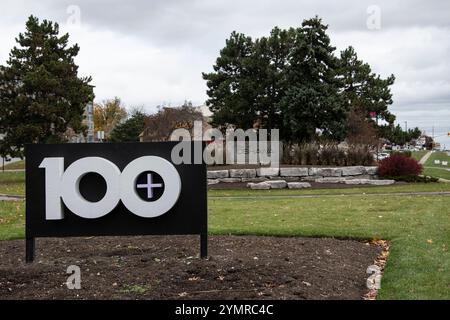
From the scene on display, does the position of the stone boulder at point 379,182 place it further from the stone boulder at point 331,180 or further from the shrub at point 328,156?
the shrub at point 328,156

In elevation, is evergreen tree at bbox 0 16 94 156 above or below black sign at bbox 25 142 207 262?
above

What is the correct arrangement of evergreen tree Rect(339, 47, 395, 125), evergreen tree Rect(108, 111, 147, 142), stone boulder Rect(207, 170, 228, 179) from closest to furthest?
stone boulder Rect(207, 170, 228, 179) < evergreen tree Rect(339, 47, 395, 125) < evergreen tree Rect(108, 111, 147, 142)

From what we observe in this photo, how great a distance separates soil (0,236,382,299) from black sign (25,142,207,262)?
1.37 feet

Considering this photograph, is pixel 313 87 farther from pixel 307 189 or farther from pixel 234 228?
pixel 234 228

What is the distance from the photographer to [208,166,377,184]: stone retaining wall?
21328 millimetres

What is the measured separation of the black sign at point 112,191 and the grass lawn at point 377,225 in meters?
2.38

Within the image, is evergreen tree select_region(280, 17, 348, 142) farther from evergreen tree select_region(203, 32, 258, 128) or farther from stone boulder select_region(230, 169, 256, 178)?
stone boulder select_region(230, 169, 256, 178)

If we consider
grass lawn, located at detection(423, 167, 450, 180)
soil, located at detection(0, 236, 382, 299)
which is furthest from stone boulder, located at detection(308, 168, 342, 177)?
soil, located at detection(0, 236, 382, 299)

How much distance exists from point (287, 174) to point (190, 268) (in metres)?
15.4

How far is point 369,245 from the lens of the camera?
8094 millimetres

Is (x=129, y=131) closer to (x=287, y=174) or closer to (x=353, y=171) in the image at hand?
(x=287, y=174)

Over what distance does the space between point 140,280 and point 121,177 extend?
4.87 feet

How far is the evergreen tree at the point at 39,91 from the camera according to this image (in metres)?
25.5

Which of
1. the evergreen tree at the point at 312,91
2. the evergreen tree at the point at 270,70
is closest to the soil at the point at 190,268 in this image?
the evergreen tree at the point at 312,91
